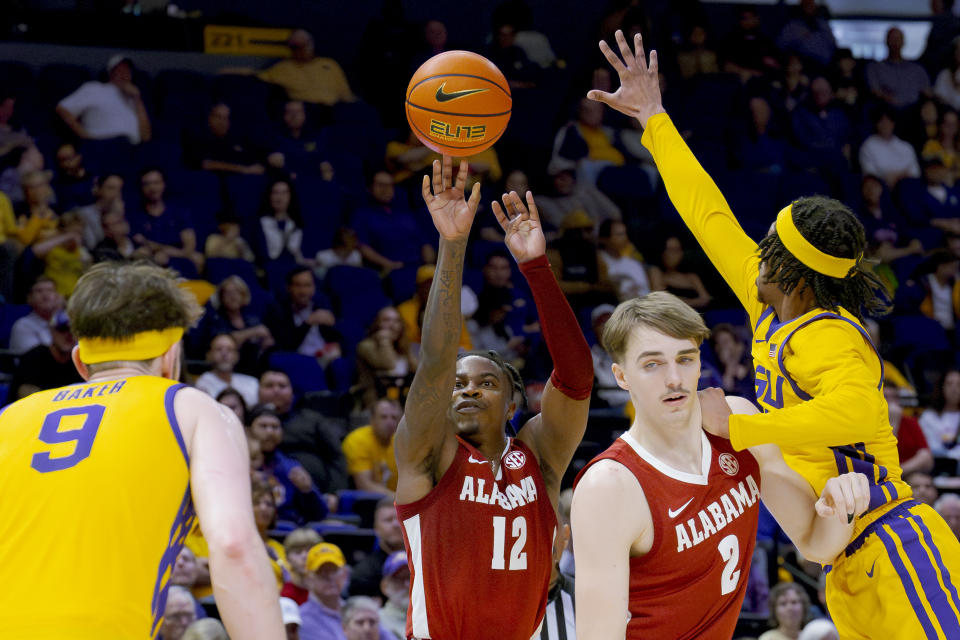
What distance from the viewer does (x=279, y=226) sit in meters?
10.5

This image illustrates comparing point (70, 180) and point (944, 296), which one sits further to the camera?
point (944, 296)

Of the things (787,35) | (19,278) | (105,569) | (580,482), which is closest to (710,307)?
(787,35)

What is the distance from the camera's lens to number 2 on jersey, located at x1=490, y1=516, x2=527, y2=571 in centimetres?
423

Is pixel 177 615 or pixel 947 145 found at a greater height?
pixel 947 145

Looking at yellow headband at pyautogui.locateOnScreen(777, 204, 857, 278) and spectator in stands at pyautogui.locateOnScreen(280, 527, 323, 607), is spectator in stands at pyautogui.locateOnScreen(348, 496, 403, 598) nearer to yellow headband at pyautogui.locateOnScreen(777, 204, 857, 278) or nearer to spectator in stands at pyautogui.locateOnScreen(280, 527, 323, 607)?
spectator in stands at pyautogui.locateOnScreen(280, 527, 323, 607)

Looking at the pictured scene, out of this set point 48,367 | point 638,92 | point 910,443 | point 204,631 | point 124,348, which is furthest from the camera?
point 910,443

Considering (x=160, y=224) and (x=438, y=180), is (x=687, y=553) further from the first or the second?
(x=160, y=224)

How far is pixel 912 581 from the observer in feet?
12.7

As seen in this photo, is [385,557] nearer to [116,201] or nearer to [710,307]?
[116,201]

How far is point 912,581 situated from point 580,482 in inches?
49.1

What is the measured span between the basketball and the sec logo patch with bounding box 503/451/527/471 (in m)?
1.24

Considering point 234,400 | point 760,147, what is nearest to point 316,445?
point 234,400

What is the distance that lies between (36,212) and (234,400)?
2.76 m

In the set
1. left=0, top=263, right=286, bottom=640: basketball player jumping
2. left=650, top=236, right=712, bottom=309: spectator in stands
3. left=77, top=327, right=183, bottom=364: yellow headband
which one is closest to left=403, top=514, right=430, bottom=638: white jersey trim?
left=0, top=263, right=286, bottom=640: basketball player jumping
